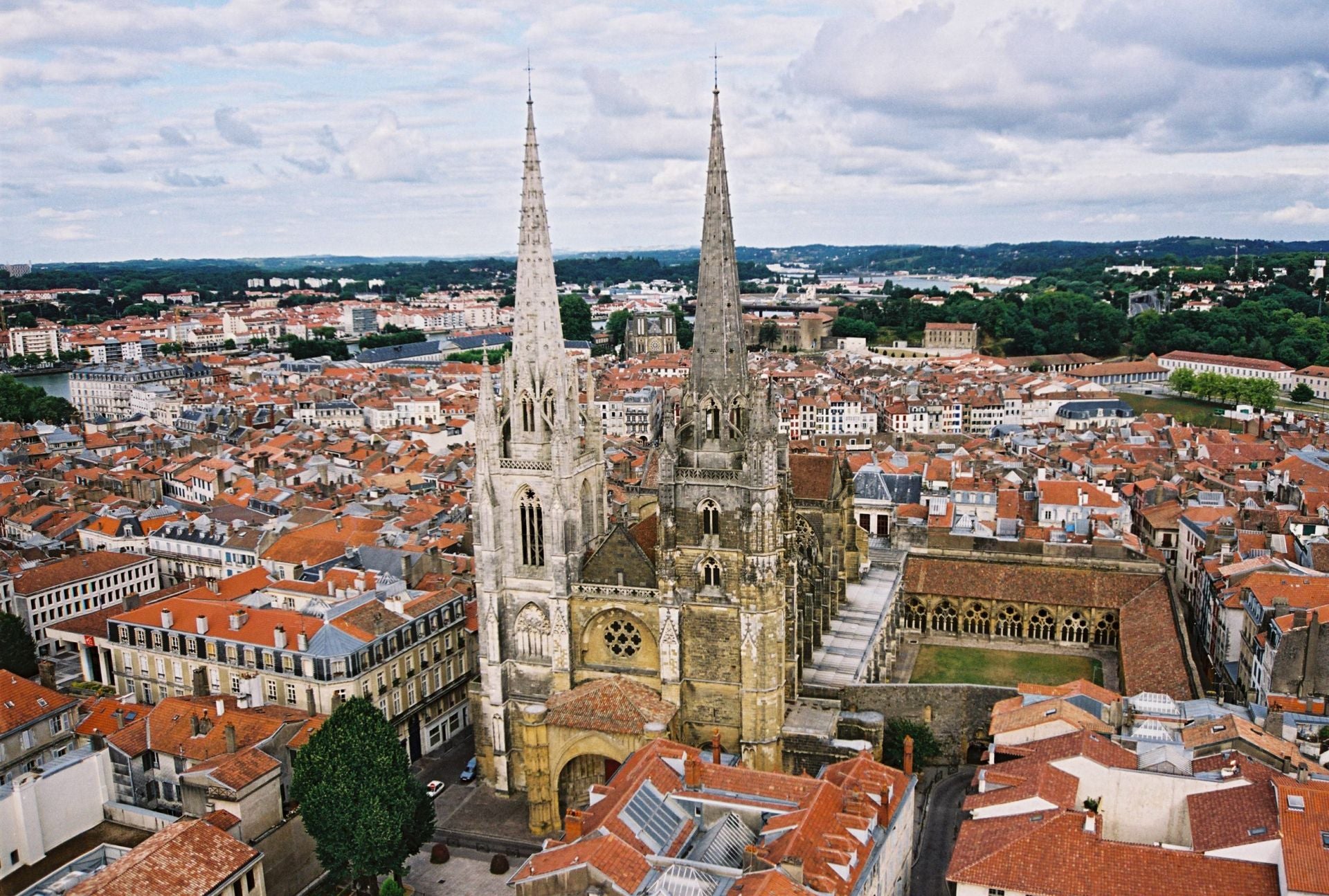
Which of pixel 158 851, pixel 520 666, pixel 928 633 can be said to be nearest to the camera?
pixel 158 851

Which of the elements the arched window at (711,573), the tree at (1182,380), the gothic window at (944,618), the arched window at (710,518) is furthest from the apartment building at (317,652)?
the tree at (1182,380)

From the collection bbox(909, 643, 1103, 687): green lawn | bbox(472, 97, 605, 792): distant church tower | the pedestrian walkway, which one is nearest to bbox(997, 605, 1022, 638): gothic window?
bbox(909, 643, 1103, 687): green lawn

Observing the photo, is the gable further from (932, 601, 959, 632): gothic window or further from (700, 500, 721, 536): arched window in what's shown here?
(932, 601, 959, 632): gothic window

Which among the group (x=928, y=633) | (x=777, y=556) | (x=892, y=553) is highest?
(x=777, y=556)

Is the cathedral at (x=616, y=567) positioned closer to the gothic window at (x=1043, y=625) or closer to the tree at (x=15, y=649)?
the gothic window at (x=1043, y=625)

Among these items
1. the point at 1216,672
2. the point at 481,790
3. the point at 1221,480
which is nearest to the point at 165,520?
the point at 481,790

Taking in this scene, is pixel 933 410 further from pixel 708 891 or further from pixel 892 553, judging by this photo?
pixel 708 891
